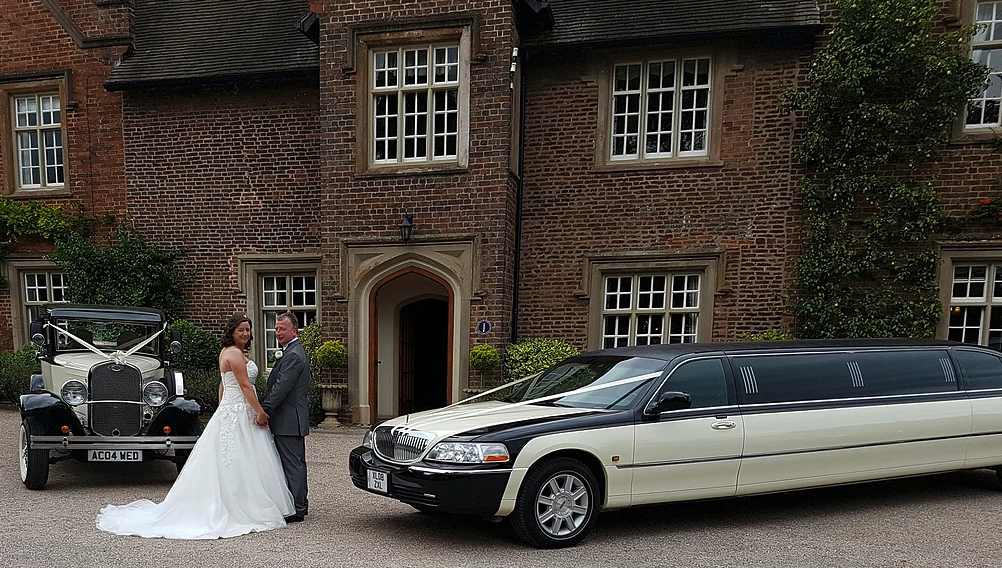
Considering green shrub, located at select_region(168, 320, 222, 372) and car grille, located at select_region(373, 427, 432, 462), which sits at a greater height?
car grille, located at select_region(373, 427, 432, 462)

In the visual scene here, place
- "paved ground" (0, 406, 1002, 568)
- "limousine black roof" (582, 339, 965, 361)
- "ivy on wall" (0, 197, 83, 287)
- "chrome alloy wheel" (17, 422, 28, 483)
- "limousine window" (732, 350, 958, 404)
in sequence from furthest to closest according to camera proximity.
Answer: "ivy on wall" (0, 197, 83, 287), "chrome alloy wheel" (17, 422, 28, 483), "limousine black roof" (582, 339, 965, 361), "limousine window" (732, 350, 958, 404), "paved ground" (0, 406, 1002, 568)

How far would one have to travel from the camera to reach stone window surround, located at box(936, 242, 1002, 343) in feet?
33.3

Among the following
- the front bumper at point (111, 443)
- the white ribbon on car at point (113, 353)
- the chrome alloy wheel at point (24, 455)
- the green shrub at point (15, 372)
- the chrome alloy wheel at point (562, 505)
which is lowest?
the green shrub at point (15, 372)

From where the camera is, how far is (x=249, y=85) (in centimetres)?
1244

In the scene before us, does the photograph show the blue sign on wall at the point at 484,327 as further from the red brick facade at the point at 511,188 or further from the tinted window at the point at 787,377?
the tinted window at the point at 787,377

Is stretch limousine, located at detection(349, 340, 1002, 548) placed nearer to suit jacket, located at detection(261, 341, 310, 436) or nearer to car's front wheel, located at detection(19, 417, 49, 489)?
suit jacket, located at detection(261, 341, 310, 436)

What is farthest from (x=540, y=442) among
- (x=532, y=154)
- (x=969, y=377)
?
(x=532, y=154)

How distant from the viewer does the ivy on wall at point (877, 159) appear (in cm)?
986

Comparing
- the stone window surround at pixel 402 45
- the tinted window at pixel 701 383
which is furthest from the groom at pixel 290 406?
the stone window surround at pixel 402 45

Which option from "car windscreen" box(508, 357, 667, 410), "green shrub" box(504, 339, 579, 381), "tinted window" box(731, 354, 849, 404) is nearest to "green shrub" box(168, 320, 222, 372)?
"green shrub" box(504, 339, 579, 381)

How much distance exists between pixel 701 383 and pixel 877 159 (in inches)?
255

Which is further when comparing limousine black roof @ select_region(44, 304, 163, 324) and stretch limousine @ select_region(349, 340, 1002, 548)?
limousine black roof @ select_region(44, 304, 163, 324)

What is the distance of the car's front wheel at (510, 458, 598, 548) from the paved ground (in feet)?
0.40

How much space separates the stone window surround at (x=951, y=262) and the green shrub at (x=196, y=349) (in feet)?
39.5
